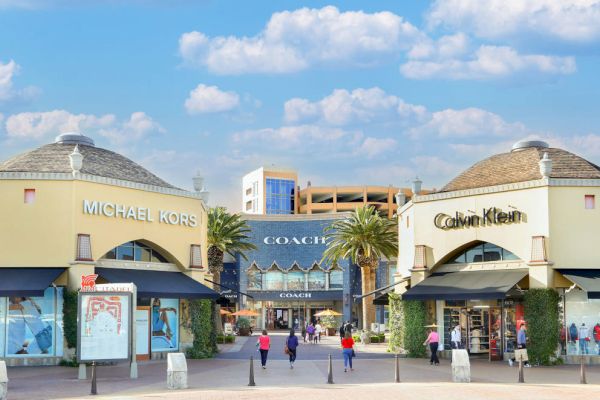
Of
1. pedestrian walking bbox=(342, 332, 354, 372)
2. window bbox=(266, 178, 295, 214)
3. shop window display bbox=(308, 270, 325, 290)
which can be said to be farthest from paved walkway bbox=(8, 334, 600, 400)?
window bbox=(266, 178, 295, 214)

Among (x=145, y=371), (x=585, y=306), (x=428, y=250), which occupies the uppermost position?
(x=428, y=250)

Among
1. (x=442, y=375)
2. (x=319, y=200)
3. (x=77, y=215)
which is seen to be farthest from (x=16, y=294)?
(x=319, y=200)

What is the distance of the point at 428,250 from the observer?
41.4m

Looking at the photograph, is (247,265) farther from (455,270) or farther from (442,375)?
(442,375)

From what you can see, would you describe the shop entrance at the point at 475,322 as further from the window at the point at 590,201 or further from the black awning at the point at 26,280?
the black awning at the point at 26,280

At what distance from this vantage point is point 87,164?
132 ft

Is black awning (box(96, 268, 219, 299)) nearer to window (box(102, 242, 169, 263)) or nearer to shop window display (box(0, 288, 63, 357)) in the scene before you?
window (box(102, 242, 169, 263))

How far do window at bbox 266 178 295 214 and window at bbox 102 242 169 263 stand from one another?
95.8 m

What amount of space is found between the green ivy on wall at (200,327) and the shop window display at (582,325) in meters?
16.4

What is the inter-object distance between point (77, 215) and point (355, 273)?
5597cm

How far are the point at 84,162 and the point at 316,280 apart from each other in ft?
173

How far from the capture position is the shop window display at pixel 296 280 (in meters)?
91.1

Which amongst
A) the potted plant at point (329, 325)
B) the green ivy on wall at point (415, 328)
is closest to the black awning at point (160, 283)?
the green ivy on wall at point (415, 328)

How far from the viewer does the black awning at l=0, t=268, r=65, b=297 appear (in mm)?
34438
